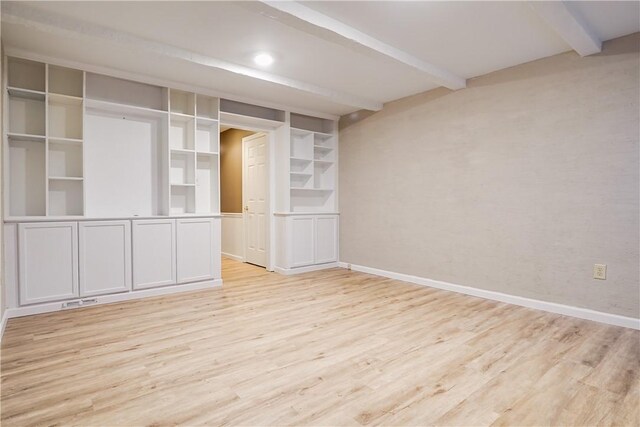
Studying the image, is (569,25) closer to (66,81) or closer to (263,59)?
(263,59)

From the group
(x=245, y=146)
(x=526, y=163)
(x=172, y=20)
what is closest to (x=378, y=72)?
(x=526, y=163)

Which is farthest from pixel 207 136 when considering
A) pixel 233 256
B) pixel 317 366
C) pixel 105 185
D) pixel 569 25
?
pixel 569 25

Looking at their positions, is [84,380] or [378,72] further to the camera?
[378,72]

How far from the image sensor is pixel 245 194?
5957mm

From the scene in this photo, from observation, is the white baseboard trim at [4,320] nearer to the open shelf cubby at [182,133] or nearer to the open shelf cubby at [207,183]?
the open shelf cubby at [207,183]

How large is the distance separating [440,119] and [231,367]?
11.5 feet

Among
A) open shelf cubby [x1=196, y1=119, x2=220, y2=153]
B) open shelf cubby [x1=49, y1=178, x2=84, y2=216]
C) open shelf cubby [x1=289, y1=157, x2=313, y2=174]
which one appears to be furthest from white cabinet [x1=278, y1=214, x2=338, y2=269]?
open shelf cubby [x1=49, y1=178, x2=84, y2=216]

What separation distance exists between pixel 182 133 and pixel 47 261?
1.95 m

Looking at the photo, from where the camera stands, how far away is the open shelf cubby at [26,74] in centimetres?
318

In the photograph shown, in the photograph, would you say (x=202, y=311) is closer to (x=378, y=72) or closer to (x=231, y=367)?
(x=231, y=367)

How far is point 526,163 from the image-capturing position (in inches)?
134

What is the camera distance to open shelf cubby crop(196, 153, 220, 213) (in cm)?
435

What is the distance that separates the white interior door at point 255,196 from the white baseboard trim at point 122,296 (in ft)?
4.55

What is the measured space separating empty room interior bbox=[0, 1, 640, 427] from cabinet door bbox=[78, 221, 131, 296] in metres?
0.02
